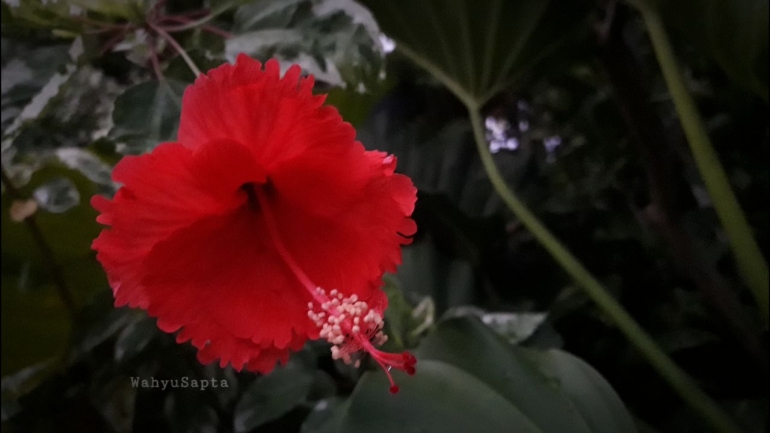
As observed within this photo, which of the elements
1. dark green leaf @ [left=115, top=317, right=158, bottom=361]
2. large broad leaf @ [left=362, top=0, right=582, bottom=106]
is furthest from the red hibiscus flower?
large broad leaf @ [left=362, top=0, right=582, bottom=106]

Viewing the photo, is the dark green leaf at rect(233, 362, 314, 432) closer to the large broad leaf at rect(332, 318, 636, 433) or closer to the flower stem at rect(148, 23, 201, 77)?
the large broad leaf at rect(332, 318, 636, 433)

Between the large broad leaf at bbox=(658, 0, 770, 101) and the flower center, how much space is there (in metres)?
0.48

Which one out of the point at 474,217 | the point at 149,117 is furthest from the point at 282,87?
the point at 474,217

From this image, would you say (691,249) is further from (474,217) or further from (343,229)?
(343,229)

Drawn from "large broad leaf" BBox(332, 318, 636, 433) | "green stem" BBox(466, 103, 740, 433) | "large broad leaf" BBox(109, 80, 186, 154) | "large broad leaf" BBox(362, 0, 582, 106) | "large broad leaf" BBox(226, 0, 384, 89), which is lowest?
"green stem" BBox(466, 103, 740, 433)

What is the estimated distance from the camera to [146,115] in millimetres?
414

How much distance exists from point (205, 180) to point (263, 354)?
89mm

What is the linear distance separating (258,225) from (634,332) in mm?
362

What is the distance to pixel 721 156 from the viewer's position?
2.89 ft

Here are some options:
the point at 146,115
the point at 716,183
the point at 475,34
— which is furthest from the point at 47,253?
the point at 716,183

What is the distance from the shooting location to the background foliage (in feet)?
1.42

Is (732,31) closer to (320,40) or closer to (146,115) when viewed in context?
(320,40)

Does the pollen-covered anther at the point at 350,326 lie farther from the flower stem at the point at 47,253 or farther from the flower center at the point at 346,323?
the flower stem at the point at 47,253

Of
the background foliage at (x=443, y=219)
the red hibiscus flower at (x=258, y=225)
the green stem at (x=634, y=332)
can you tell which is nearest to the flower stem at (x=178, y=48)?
the background foliage at (x=443, y=219)
